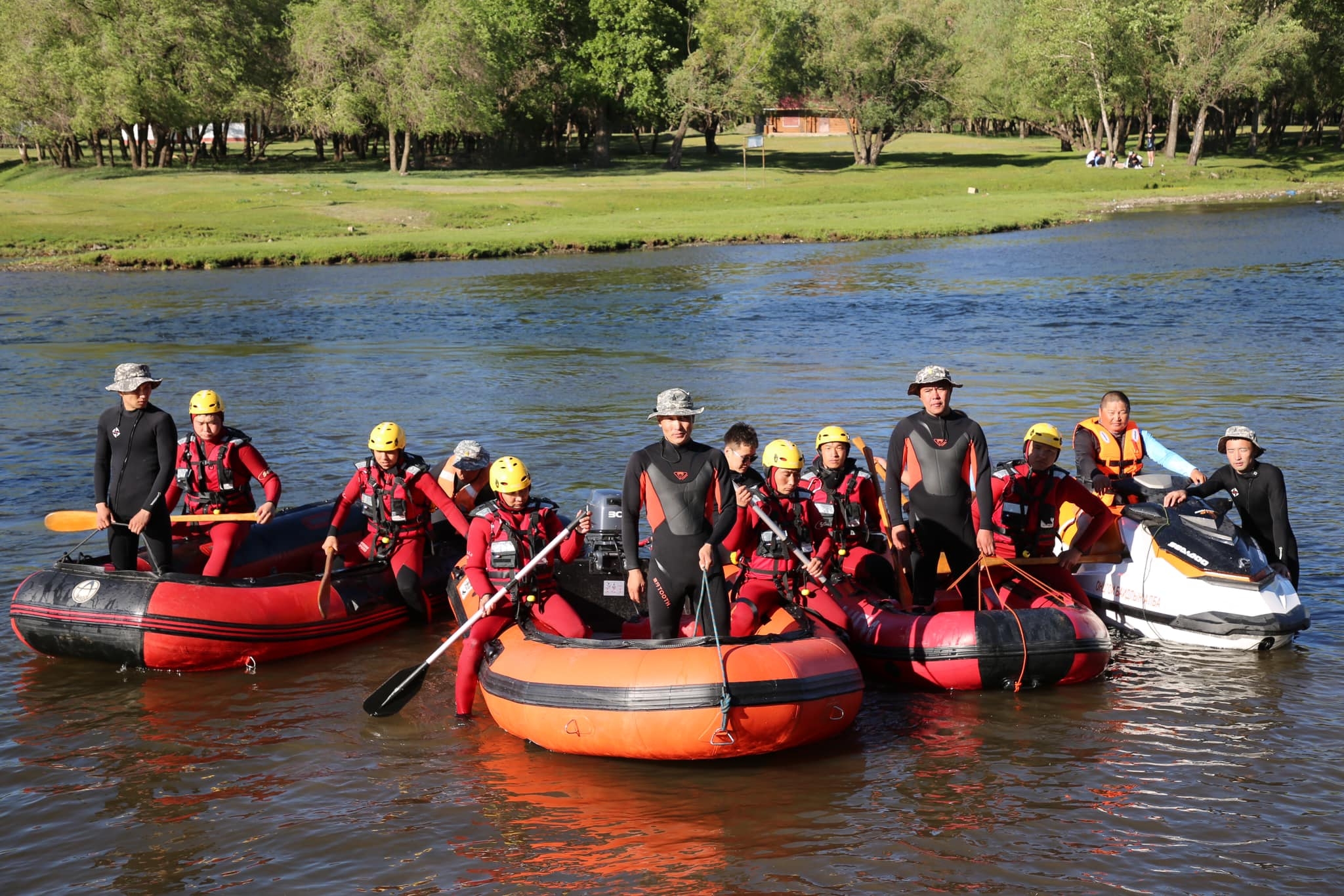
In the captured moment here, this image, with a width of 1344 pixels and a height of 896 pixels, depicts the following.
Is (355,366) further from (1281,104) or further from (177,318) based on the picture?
(1281,104)

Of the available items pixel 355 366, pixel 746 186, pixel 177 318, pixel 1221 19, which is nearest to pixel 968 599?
pixel 355 366

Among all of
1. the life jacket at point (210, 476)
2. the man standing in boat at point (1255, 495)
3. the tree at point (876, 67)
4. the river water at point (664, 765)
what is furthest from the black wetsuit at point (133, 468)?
the tree at point (876, 67)

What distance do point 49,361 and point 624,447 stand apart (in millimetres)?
13572

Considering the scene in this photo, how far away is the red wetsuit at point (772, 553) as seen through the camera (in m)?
8.78

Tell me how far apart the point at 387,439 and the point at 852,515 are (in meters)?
3.45

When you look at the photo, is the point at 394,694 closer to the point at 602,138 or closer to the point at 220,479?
the point at 220,479

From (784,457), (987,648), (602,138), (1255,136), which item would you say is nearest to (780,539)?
(784,457)

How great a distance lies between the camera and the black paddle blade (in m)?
8.88

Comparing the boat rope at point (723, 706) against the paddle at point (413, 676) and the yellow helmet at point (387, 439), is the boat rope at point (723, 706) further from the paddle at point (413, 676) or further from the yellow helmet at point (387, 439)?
the yellow helmet at point (387, 439)

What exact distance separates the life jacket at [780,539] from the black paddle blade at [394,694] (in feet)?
7.56

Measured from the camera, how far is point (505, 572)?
351 inches

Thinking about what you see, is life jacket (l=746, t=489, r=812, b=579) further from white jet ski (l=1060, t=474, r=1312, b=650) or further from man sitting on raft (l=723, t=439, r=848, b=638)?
white jet ski (l=1060, t=474, r=1312, b=650)

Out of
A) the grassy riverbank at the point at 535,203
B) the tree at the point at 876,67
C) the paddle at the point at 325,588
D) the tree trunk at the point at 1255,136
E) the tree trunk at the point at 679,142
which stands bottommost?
the paddle at the point at 325,588

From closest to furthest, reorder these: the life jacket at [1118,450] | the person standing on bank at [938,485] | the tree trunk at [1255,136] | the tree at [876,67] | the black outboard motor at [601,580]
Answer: the person standing on bank at [938,485]
the black outboard motor at [601,580]
the life jacket at [1118,450]
the tree trunk at [1255,136]
the tree at [876,67]
